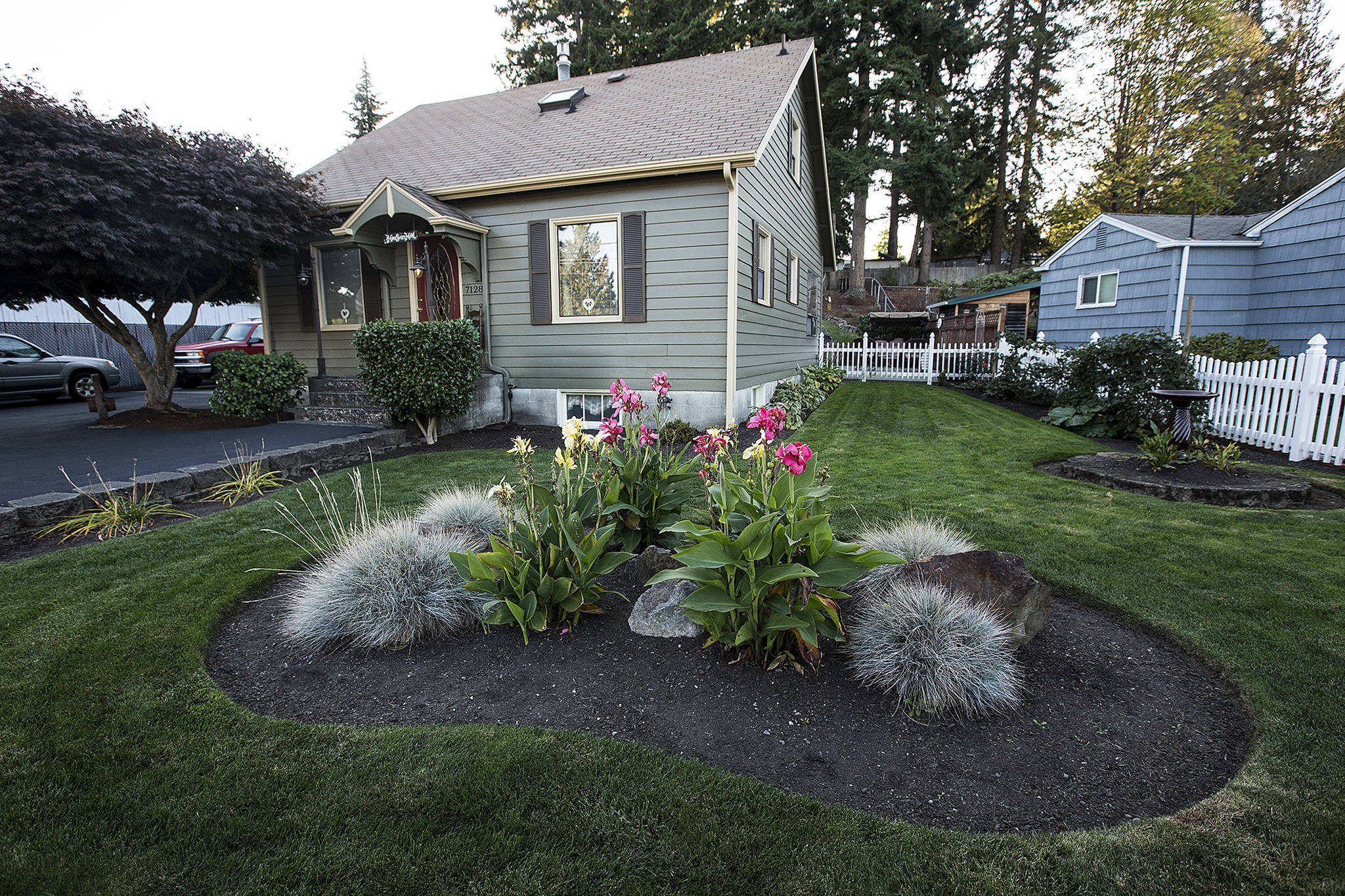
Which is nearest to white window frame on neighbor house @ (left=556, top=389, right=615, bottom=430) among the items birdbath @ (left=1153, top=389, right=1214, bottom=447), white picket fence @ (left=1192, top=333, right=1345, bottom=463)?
birdbath @ (left=1153, top=389, right=1214, bottom=447)

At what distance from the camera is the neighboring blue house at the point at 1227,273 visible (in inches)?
409

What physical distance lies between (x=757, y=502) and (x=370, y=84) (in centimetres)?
4518

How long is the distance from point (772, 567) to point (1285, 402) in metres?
7.92

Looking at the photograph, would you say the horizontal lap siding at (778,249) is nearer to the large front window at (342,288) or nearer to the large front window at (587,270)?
the large front window at (587,270)

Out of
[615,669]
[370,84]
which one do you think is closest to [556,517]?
[615,669]

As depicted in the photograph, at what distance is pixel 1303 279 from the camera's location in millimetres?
10898

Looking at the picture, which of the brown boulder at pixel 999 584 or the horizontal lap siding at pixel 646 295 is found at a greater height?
the horizontal lap siding at pixel 646 295

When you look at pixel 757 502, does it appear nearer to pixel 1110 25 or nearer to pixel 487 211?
pixel 487 211

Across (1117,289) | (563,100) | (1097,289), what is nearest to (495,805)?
(563,100)

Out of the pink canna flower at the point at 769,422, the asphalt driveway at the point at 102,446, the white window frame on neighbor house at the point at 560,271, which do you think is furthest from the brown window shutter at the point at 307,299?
the pink canna flower at the point at 769,422

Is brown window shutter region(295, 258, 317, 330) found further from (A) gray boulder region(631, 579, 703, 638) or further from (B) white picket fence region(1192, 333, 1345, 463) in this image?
(B) white picket fence region(1192, 333, 1345, 463)

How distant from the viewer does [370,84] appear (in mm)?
37375

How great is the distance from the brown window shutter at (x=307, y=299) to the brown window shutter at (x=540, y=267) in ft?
13.5

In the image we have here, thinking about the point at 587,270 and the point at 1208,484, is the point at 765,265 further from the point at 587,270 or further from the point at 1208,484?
the point at 1208,484
